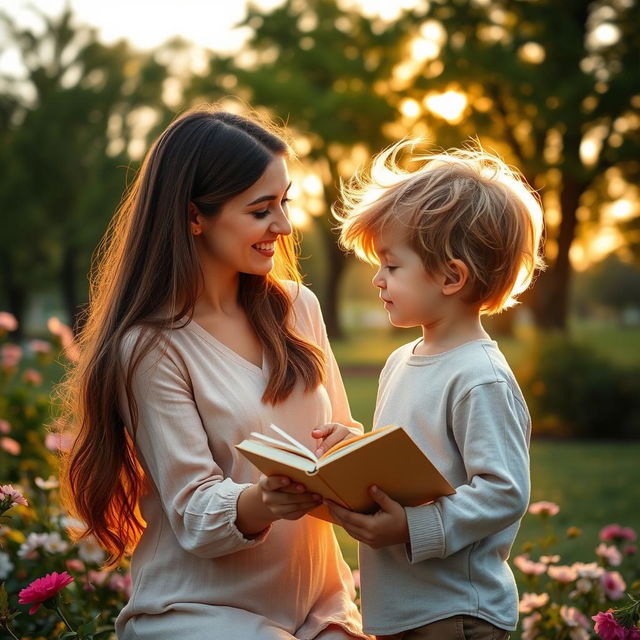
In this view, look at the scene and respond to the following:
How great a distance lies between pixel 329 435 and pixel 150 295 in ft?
2.04

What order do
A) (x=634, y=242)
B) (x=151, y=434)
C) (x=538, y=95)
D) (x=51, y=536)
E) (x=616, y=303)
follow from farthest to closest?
(x=616, y=303) → (x=634, y=242) → (x=538, y=95) → (x=51, y=536) → (x=151, y=434)

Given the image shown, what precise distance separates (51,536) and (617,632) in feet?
6.67

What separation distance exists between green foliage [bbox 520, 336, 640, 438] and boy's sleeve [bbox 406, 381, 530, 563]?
8.89 metres

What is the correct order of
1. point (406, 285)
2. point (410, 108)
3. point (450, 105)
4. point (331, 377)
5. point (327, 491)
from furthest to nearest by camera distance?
1. point (410, 108)
2. point (450, 105)
3. point (331, 377)
4. point (406, 285)
5. point (327, 491)

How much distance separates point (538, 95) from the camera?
16.2m

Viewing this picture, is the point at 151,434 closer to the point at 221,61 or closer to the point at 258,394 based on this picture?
the point at 258,394

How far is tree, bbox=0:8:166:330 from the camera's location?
1107 inches

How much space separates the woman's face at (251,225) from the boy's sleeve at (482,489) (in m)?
0.77

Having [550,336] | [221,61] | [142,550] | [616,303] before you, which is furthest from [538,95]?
[616,303]

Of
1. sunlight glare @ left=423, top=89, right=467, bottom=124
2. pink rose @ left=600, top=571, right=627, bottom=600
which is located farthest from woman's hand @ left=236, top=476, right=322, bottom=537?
sunlight glare @ left=423, top=89, right=467, bottom=124

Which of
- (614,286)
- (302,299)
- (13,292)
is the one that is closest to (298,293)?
→ (302,299)

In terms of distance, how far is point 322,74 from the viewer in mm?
24406

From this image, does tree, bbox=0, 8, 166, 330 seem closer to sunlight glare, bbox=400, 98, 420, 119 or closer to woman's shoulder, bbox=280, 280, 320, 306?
sunlight glare, bbox=400, 98, 420, 119

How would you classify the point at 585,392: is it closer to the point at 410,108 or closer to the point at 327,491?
the point at 327,491
